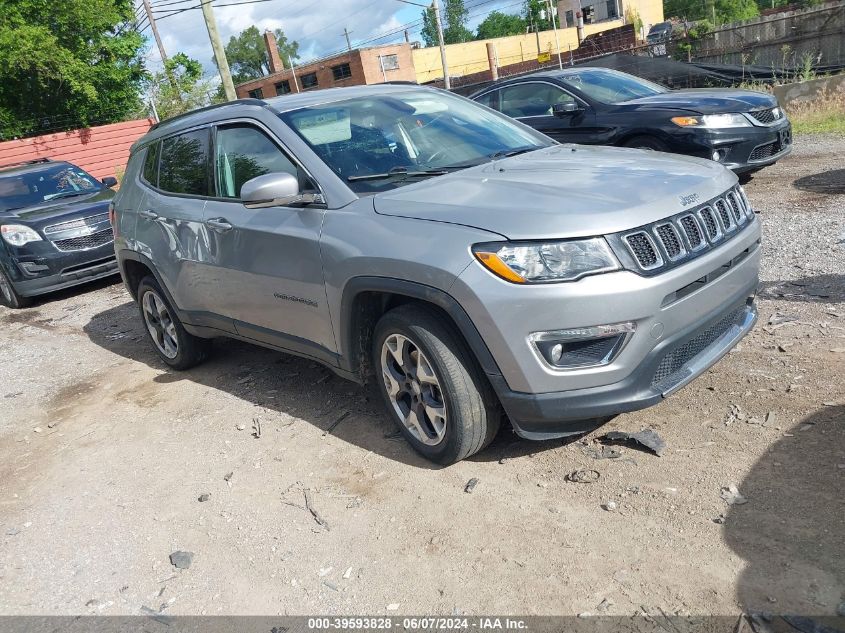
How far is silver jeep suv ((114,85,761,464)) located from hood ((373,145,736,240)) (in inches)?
0.4

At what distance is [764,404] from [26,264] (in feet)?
27.8

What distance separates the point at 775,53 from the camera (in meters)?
19.8

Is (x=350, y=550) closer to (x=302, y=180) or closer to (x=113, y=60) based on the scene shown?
(x=302, y=180)

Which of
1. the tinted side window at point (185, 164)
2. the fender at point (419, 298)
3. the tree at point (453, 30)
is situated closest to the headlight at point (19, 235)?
the tinted side window at point (185, 164)

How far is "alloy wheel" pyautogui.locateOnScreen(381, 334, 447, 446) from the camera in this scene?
3.48 meters

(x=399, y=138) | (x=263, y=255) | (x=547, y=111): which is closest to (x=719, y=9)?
(x=547, y=111)

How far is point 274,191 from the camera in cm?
366

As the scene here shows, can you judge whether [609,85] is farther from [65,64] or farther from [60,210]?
[65,64]

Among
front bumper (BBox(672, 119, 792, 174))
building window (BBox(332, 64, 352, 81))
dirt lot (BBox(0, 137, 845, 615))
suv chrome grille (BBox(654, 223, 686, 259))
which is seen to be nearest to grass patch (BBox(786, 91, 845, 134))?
front bumper (BBox(672, 119, 792, 174))

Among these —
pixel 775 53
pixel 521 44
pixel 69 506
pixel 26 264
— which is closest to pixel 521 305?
pixel 69 506

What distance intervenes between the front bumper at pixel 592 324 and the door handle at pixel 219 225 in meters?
1.91

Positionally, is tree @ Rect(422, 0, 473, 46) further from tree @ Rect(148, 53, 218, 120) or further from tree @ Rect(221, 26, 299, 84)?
tree @ Rect(148, 53, 218, 120)

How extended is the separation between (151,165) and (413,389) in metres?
3.15

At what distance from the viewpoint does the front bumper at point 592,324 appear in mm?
2957
